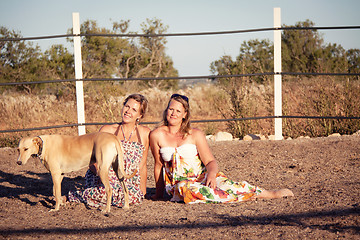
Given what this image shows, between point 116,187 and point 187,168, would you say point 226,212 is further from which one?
point 116,187

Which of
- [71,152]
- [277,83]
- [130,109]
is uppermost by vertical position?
A: [277,83]

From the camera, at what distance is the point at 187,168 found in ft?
14.6

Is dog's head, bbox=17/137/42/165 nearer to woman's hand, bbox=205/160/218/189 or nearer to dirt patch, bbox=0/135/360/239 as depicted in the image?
dirt patch, bbox=0/135/360/239

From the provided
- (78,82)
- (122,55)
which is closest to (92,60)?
(122,55)

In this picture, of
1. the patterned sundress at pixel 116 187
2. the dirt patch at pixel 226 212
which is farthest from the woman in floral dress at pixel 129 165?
the dirt patch at pixel 226 212

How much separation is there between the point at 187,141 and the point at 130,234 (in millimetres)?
1484

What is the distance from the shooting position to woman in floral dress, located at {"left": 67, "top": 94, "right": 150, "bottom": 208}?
4258 mm

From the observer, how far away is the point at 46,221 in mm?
3668

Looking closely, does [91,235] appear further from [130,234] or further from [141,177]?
[141,177]

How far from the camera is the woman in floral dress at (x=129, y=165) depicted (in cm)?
426

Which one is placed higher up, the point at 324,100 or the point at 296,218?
the point at 324,100

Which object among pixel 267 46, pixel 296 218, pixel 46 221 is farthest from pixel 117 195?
pixel 267 46

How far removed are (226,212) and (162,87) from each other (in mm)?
19130

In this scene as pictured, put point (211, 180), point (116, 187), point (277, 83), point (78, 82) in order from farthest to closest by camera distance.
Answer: point (277, 83) < point (78, 82) < point (116, 187) < point (211, 180)
